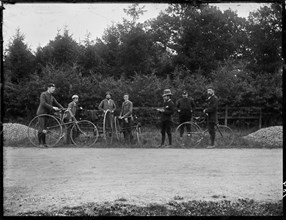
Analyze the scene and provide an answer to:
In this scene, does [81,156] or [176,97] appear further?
[176,97]

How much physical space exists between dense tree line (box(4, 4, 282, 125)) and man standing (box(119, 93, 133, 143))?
0.18 m

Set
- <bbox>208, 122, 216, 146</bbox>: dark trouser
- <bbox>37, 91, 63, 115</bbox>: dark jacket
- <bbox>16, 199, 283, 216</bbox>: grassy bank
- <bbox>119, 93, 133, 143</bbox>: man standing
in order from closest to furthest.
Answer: <bbox>16, 199, 283, 216</bbox>: grassy bank → <bbox>37, 91, 63, 115</bbox>: dark jacket → <bbox>119, 93, 133, 143</bbox>: man standing → <bbox>208, 122, 216, 146</bbox>: dark trouser

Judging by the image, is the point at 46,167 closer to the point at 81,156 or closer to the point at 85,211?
the point at 81,156

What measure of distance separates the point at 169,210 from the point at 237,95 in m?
4.55

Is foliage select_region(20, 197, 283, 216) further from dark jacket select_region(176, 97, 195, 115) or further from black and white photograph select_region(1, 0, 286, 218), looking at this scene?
dark jacket select_region(176, 97, 195, 115)

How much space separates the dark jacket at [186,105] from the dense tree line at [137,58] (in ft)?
5.93

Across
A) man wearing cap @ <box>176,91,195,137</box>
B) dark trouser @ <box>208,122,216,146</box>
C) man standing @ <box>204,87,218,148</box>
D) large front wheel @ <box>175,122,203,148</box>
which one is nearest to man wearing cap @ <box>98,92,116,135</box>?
man standing @ <box>204,87,218,148</box>

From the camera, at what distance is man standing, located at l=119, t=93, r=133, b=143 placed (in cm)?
576

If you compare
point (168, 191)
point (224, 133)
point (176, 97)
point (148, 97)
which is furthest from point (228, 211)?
point (176, 97)

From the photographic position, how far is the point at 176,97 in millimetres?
8719

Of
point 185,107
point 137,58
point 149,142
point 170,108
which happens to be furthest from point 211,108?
point 137,58

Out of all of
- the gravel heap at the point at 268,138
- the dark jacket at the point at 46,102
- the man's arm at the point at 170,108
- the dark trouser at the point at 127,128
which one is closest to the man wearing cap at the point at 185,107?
the man's arm at the point at 170,108

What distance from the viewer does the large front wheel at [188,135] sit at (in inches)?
331

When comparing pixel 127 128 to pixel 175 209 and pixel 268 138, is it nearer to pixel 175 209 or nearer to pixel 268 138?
pixel 268 138
